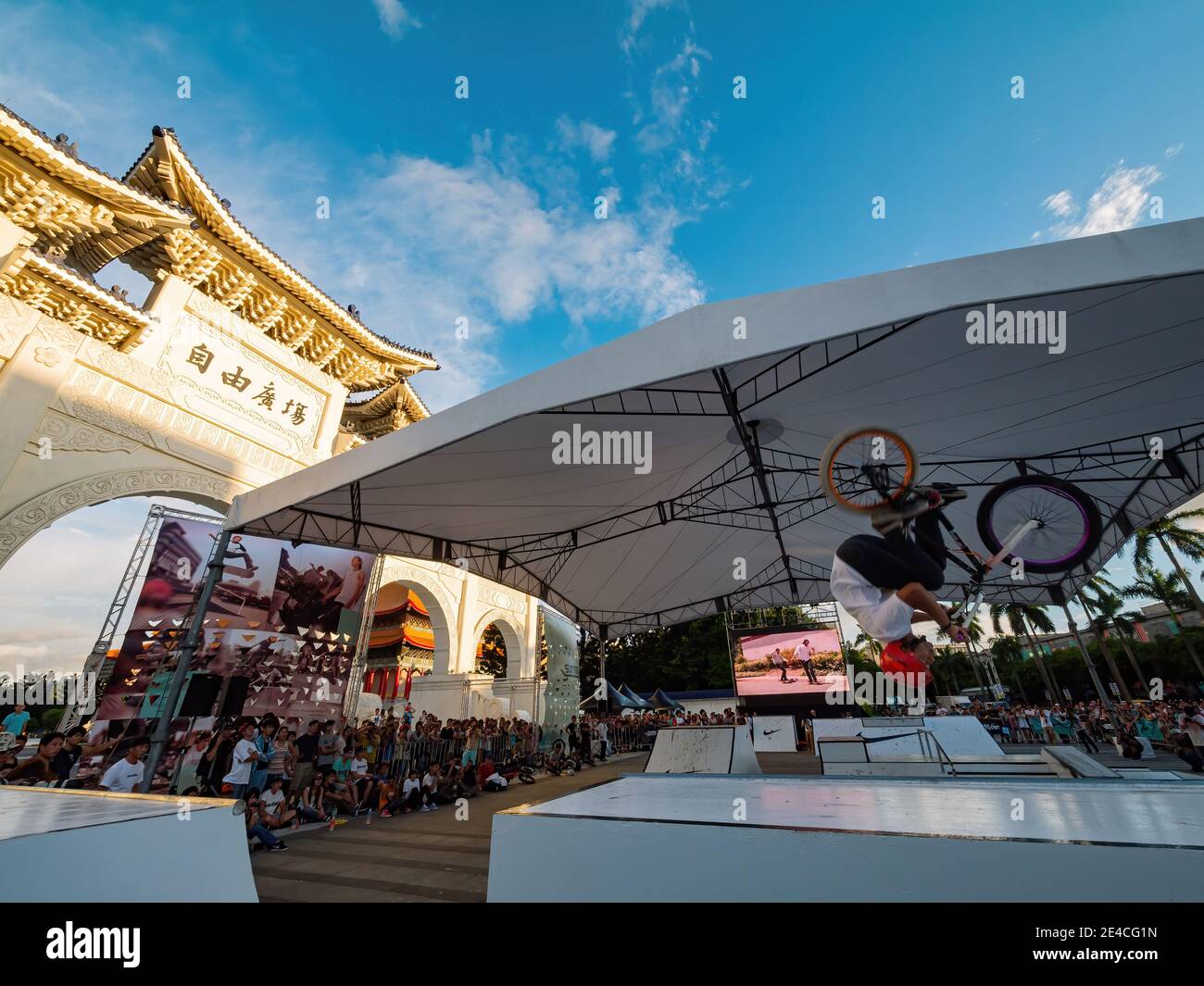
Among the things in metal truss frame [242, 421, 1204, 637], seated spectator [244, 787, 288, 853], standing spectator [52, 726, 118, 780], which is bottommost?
seated spectator [244, 787, 288, 853]

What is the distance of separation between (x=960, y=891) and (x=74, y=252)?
16314 millimetres

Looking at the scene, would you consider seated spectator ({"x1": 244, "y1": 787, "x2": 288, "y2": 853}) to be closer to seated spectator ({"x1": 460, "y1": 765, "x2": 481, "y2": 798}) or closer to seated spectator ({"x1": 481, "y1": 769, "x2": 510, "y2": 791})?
seated spectator ({"x1": 460, "y1": 765, "x2": 481, "y2": 798})

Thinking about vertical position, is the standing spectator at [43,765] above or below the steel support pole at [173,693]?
below

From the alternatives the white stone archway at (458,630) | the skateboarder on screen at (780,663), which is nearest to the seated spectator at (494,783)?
the white stone archway at (458,630)

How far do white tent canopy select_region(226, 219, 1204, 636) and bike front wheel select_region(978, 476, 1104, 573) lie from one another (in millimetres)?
840

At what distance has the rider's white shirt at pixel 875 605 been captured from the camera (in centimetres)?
391

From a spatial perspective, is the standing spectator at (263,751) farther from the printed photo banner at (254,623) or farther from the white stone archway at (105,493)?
the white stone archway at (105,493)

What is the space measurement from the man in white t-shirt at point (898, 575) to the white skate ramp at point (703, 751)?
4547 mm

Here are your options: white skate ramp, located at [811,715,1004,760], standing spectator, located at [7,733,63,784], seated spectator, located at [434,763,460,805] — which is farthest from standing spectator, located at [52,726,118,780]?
white skate ramp, located at [811,715,1004,760]

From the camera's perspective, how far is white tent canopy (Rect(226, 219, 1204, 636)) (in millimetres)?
4145

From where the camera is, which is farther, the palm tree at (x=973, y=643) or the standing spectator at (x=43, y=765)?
the standing spectator at (x=43, y=765)

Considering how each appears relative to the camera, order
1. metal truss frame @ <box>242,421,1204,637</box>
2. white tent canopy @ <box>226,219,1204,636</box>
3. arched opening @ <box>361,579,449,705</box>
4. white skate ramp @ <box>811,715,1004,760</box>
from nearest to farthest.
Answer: white tent canopy @ <box>226,219,1204,636</box> → metal truss frame @ <box>242,421,1204,637</box> → white skate ramp @ <box>811,715,1004,760</box> → arched opening @ <box>361,579,449,705</box>
